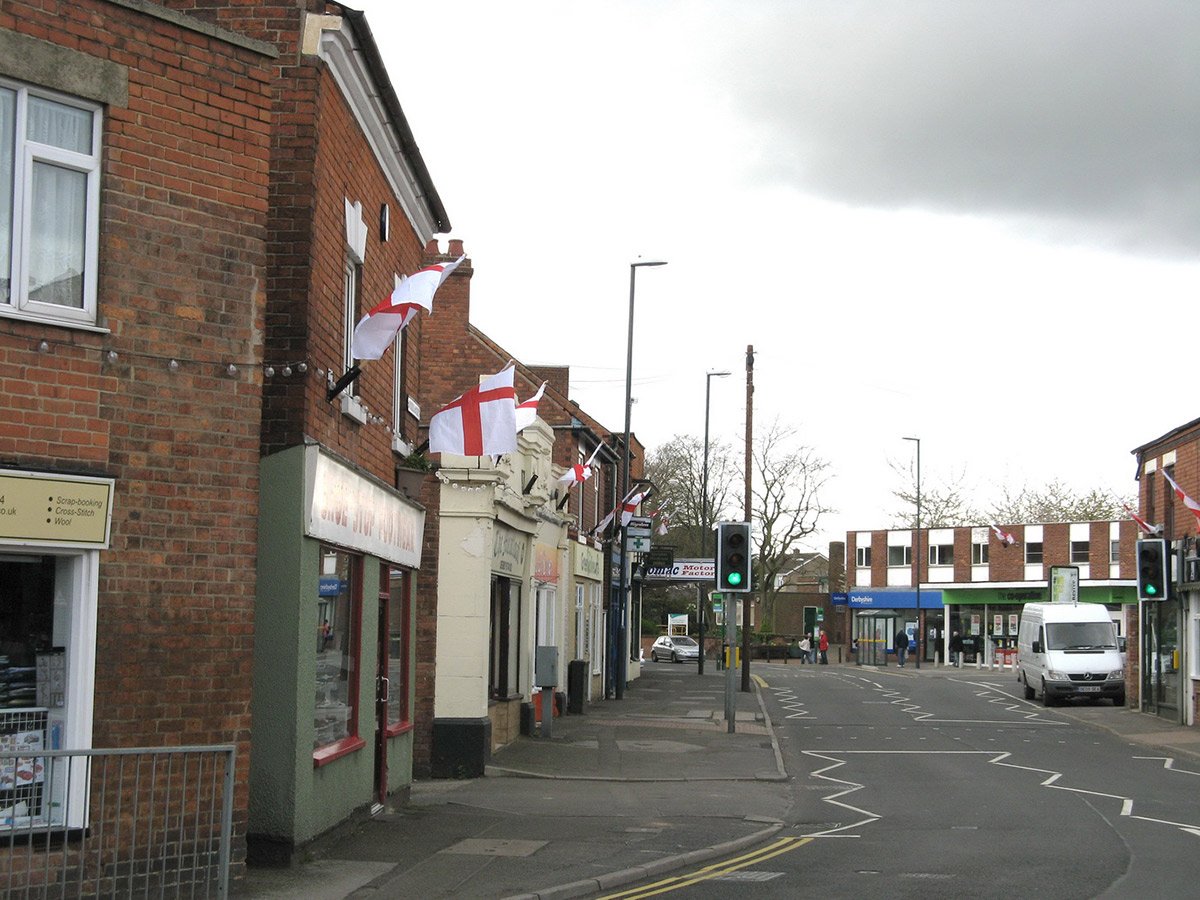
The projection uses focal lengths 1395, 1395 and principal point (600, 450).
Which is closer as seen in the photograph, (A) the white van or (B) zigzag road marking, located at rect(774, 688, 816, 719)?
(B) zigzag road marking, located at rect(774, 688, 816, 719)

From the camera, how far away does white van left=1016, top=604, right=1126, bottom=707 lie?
34.9 meters

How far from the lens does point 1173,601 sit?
30.6 meters

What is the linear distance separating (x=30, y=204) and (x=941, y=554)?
69624 mm

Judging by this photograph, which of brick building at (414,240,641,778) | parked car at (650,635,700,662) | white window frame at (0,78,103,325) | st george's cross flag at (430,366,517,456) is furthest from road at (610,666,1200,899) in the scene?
parked car at (650,635,700,662)

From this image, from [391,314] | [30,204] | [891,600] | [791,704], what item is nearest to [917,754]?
[791,704]

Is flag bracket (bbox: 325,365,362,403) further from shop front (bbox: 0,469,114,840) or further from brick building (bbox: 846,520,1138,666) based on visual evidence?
brick building (bbox: 846,520,1138,666)

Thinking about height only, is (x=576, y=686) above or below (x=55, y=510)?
below

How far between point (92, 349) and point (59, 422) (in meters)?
0.54

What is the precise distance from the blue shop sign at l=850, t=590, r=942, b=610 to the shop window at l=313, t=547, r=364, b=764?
65.7 meters

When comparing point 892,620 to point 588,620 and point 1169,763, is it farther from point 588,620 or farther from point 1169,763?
point 1169,763

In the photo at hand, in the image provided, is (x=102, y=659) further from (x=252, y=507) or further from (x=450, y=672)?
(x=450, y=672)

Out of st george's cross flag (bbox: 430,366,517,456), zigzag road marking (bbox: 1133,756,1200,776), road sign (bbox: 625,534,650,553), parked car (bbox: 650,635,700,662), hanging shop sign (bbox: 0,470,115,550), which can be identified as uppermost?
st george's cross flag (bbox: 430,366,517,456)

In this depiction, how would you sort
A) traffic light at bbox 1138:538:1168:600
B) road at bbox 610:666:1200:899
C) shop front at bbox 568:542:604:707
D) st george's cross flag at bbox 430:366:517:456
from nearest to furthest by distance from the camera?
road at bbox 610:666:1200:899 → st george's cross flag at bbox 430:366:517:456 → traffic light at bbox 1138:538:1168:600 → shop front at bbox 568:542:604:707

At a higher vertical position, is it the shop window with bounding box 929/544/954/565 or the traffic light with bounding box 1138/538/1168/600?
the shop window with bounding box 929/544/954/565
